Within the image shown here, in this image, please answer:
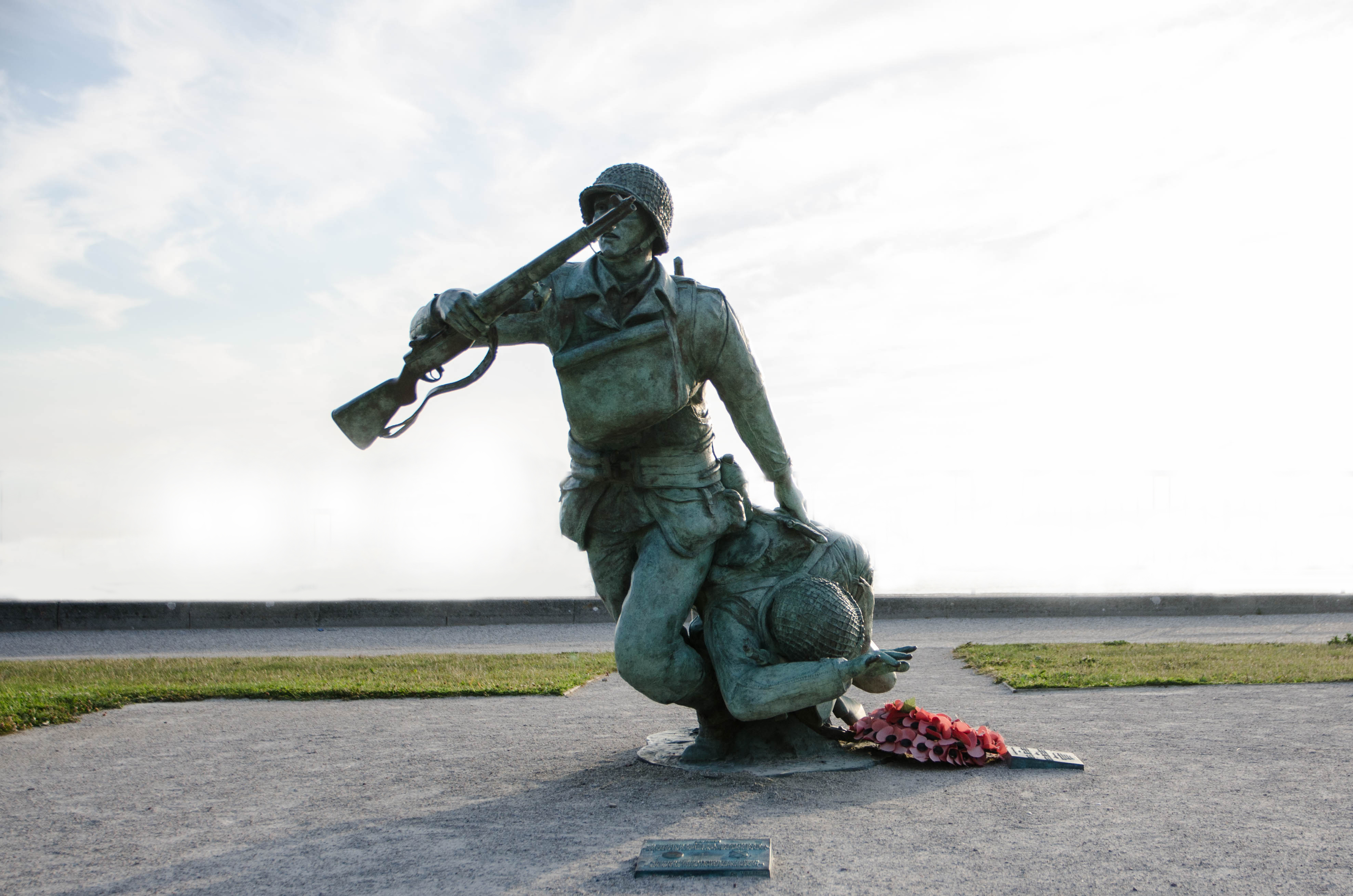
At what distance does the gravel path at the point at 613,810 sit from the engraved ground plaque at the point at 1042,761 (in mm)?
80

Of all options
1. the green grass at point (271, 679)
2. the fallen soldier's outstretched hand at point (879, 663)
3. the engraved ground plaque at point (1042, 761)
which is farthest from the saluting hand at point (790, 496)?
the green grass at point (271, 679)

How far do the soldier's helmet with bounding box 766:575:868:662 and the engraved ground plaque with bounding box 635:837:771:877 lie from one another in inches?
54.9

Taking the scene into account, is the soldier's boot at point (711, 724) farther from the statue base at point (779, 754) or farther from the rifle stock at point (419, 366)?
the rifle stock at point (419, 366)

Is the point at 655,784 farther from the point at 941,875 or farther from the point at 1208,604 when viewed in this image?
the point at 1208,604

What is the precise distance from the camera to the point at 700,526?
488cm

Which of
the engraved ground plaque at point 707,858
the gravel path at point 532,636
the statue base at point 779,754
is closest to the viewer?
the engraved ground plaque at point 707,858

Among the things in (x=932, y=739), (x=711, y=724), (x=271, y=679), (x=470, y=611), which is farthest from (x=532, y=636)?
(x=932, y=739)

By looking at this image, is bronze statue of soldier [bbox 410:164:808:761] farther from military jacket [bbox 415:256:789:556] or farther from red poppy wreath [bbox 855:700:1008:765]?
red poppy wreath [bbox 855:700:1008:765]

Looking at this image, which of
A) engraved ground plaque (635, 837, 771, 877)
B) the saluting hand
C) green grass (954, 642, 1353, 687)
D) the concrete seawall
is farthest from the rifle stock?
the concrete seawall

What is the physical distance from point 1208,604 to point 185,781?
1295cm

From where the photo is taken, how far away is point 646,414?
4668 mm

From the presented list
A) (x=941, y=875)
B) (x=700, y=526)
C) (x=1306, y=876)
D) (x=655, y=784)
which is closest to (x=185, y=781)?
(x=655, y=784)

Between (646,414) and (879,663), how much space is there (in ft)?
4.79

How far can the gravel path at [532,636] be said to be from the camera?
11.5 metres
